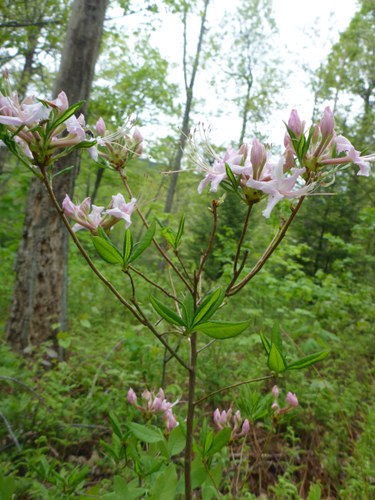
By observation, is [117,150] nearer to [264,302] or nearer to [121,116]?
[264,302]

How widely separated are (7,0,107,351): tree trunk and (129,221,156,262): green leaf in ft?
8.57

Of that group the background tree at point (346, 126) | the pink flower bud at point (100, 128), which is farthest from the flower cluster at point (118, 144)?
the background tree at point (346, 126)

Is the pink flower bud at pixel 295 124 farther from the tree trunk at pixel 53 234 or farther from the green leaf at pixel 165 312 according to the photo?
the tree trunk at pixel 53 234

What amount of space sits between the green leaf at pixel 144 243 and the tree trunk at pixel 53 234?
2.61m

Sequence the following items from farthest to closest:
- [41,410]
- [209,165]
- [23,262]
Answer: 1. [23,262]
2. [41,410]
3. [209,165]

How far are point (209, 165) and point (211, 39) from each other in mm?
16141

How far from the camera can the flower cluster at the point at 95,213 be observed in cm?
94

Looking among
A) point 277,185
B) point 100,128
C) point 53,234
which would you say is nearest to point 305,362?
point 277,185

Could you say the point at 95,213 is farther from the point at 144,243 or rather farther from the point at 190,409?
the point at 190,409

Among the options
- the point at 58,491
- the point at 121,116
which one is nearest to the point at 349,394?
the point at 58,491

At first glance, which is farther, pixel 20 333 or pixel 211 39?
pixel 211 39

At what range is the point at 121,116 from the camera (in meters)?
10.0

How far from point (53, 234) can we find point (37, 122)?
9.11 feet

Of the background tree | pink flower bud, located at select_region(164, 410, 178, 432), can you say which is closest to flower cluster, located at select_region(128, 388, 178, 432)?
pink flower bud, located at select_region(164, 410, 178, 432)
